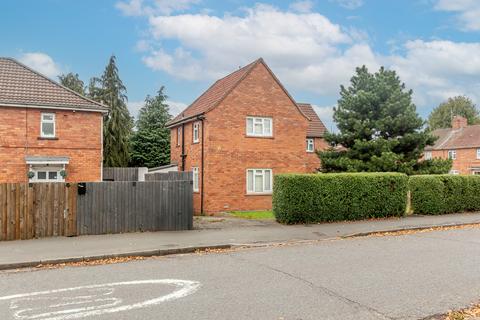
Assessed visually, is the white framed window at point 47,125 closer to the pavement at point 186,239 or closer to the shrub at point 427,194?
the pavement at point 186,239

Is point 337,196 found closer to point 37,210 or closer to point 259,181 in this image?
point 259,181

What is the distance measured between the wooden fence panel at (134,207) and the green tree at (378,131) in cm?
1202

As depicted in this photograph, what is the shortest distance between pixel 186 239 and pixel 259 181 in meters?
11.3

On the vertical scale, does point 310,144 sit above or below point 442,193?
above

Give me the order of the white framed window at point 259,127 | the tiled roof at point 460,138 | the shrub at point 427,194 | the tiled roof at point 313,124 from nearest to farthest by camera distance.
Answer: the shrub at point 427,194 < the white framed window at point 259,127 < the tiled roof at point 313,124 < the tiled roof at point 460,138

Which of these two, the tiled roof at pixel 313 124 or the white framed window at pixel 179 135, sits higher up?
the tiled roof at pixel 313 124

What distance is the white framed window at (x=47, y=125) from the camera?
795 inches

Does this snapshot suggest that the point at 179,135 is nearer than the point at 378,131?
No

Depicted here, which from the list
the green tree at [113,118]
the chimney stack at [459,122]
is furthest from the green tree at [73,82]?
the chimney stack at [459,122]

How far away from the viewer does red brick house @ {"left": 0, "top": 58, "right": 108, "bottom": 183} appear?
19.5m

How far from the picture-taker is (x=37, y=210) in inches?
458

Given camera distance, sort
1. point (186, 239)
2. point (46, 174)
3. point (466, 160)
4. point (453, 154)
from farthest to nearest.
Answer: point (453, 154) → point (466, 160) → point (46, 174) → point (186, 239)

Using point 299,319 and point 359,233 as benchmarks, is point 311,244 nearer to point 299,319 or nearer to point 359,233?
point 359,233

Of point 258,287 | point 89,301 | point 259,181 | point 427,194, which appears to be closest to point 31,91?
point 259,181
